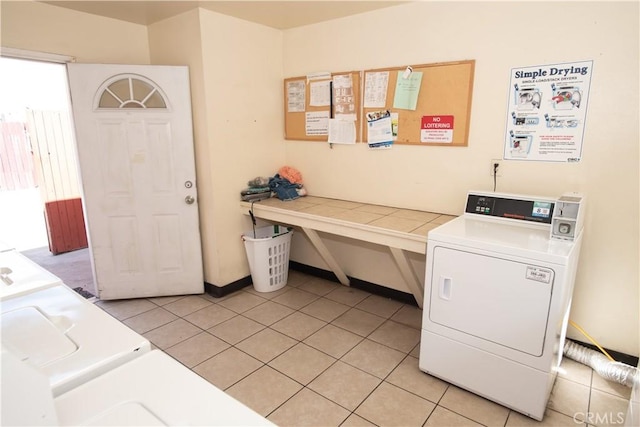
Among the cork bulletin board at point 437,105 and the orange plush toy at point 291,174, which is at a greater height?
the cork bulletin board at point 437,105

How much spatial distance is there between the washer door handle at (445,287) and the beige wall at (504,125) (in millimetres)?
834

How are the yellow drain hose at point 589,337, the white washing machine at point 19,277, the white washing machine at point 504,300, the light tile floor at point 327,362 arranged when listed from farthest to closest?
the yellow drain hose at point 589,337
the light tile floor at point 327,362
the white washing machine at point 504,300
the white washing machine at point 19,277

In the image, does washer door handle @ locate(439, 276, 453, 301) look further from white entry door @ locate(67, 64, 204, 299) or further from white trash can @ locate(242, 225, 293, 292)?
white entry door @ locate(67, 64, 204, 299)

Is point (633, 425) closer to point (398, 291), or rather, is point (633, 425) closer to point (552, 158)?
point (552, 158)

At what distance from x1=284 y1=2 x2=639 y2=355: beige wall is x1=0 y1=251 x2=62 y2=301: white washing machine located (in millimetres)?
2297

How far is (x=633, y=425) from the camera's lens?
1.27 metres

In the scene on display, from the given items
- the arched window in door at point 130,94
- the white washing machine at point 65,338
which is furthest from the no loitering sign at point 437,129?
the white washing machine at point 65,338

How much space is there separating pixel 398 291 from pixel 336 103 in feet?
5.66

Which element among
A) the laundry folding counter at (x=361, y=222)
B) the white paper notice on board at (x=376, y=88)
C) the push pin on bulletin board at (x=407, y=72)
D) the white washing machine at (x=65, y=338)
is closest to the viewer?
the white washing machine at (x=65, y=338)

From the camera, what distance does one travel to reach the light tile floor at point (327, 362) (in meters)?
1.92

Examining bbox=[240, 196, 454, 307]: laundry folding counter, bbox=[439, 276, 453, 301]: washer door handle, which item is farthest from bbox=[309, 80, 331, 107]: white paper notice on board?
bbox=[439, 276, 453, 301]: washer door handle

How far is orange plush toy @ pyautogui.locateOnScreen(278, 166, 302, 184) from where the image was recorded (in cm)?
345

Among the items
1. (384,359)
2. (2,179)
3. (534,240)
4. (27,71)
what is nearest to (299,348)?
(384,359)

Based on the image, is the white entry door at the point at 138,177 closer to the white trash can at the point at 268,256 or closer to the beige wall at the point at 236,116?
the beige wall at the point at 236,116
